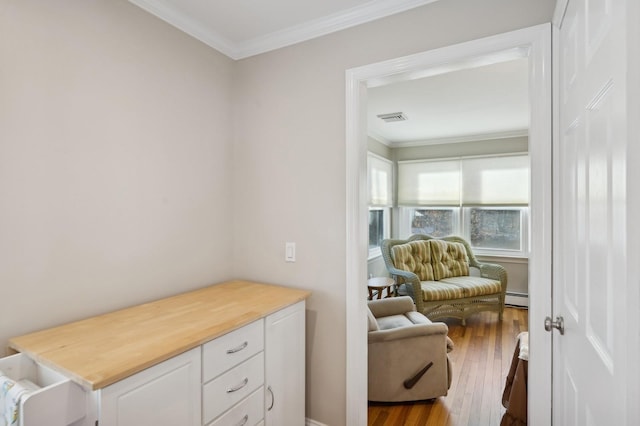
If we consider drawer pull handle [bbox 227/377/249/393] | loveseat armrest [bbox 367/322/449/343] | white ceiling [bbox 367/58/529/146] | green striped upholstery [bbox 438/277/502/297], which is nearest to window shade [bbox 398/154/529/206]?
white ceiling [bbox 367/58/529/146]

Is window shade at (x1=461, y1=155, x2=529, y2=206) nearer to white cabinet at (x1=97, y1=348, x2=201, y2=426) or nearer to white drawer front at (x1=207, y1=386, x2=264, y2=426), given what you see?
white drawer front at (x1=207, y1=386, x2=264, y2=426)

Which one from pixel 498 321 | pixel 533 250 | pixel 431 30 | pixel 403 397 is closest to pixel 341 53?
pixel 431 30

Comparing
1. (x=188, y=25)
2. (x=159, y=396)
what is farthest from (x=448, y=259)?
(x=159, y=396)

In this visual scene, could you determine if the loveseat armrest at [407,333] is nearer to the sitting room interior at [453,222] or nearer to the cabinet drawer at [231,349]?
the sitting room interior at [453,222]

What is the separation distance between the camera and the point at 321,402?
1.94 metres

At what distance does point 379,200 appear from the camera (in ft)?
16.9

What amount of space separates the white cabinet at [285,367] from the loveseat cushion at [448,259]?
3.17 m

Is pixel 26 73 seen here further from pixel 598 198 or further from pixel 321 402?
pixel 321 402

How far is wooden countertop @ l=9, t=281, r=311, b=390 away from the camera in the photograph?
1.00 m

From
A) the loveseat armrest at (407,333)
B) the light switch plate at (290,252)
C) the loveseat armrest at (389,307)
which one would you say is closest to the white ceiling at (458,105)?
the light switch plate at (290,252)

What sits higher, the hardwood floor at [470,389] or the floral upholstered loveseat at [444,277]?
the floral upholstered loveseat at [444,277]

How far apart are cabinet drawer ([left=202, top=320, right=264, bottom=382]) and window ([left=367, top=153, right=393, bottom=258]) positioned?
Result: 11.7ft

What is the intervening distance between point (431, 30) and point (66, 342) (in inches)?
81.2

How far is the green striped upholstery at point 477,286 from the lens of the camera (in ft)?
13.2
